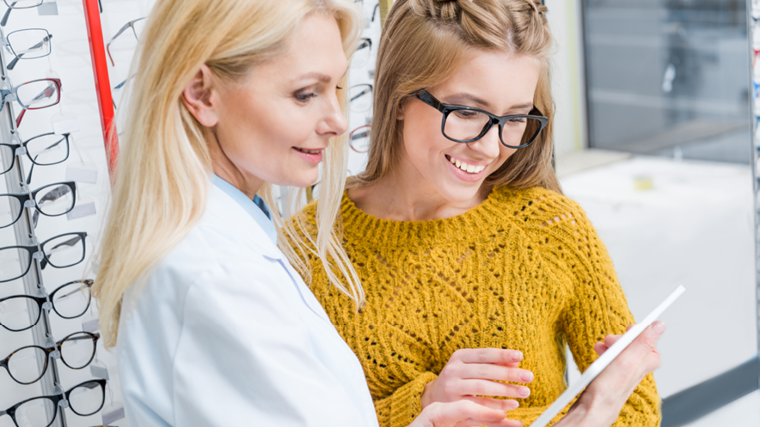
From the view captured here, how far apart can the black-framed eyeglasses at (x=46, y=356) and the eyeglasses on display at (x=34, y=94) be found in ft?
1.49

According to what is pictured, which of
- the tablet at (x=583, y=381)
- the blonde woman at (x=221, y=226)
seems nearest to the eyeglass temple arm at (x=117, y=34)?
the blonde woman at (x=221, y=226)

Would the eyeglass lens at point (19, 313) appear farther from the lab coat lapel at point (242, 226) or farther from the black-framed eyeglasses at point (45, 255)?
the lab coat lapel at point (242, 226)

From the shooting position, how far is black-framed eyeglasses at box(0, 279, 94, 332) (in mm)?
1329

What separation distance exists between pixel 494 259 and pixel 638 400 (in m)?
0.35

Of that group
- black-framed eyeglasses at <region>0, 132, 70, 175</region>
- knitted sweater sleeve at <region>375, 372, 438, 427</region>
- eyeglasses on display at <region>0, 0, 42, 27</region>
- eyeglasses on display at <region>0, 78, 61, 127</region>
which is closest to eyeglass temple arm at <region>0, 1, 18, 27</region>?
eyeglasses on display at <region>0, 0, 42, 27</region>

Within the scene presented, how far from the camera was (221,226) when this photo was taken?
78 cm

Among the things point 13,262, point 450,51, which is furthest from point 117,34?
point 450,51

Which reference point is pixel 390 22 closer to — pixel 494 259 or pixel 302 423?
pixel 494 259

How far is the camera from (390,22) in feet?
4.09

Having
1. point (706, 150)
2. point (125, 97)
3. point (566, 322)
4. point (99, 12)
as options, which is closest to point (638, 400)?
point (566, 322)

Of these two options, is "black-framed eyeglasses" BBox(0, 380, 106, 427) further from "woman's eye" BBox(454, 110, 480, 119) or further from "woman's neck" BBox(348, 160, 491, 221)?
"woman's eye" BBox(454, 110, 480, 119)

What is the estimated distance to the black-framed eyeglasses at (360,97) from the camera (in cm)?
176

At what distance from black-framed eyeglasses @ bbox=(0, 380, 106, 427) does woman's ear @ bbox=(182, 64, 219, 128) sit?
35.4 inches

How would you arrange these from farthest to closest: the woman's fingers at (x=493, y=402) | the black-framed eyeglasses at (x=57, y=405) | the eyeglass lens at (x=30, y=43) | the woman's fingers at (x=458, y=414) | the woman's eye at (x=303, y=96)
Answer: the black-framed eyeglasses at (x=57, y=405), the eyeglass lens at (x=30, y=43), the woman's fingers at (x=493, y=402), the woman's fingers at (x=458, y=414), the woman's eye at (x=303, y=96)
